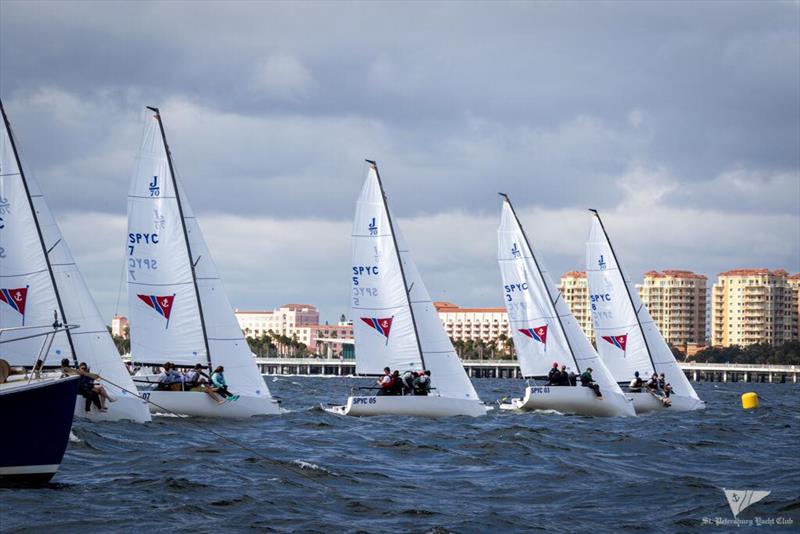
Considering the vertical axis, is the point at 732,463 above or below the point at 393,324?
Answer: below

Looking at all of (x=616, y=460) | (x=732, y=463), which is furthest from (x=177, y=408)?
(x=732, y=463)

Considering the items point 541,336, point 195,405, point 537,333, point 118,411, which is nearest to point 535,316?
Answer: point 537,333

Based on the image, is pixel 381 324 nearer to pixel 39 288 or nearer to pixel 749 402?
pixel 39 288

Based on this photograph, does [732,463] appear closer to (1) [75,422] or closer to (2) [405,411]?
(2) [405,411]

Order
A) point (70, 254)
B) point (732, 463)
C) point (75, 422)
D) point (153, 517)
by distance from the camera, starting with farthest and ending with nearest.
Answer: point (70, 254), point (75, 422), point (732, 463), point (153, 517)

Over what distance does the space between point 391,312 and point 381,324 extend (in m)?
0.52

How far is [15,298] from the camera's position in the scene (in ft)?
90.9

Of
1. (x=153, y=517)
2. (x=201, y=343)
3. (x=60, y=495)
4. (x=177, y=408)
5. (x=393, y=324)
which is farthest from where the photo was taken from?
(x=393, y=324)

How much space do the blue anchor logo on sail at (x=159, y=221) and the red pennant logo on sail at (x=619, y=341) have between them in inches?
847

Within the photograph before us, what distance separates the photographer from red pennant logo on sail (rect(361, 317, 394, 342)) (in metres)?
38.2

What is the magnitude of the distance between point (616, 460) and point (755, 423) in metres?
16.2

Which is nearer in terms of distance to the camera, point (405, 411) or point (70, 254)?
point (70, 254)

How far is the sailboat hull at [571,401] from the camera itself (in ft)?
132

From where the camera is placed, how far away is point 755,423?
130 ft
